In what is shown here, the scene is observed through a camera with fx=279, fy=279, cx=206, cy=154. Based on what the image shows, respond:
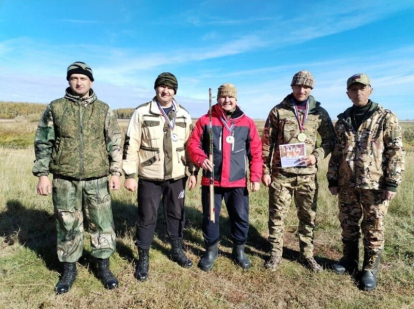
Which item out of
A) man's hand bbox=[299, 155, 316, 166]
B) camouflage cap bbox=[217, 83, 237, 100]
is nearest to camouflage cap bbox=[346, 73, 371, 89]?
man's hand bbox=[299, 155, 316, 166]

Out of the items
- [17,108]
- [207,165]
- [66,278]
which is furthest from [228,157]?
[17,108]

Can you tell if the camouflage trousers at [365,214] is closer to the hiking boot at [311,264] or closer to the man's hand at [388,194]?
the man's hand at [388,194]

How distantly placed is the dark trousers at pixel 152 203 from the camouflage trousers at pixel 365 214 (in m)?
2.19

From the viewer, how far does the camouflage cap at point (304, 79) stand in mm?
3553

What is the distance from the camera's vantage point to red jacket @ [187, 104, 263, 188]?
367 centimetres

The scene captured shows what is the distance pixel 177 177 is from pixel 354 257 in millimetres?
2661

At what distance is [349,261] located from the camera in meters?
3.86

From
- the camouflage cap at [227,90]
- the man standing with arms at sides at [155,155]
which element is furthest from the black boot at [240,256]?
the camouflage cap at [227,90]

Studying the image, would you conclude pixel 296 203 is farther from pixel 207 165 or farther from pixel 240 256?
pixel 207 165

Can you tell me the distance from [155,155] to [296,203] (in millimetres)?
2042

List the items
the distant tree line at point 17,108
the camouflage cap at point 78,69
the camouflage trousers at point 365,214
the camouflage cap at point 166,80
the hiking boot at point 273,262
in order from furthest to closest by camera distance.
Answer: the distant tree line at point 17,108 → the hiking boot at point 273,262 → the camouflage cap at point 166,80 → the camouflage trousers at point 365,214 → the camouflage cap at point 78,69

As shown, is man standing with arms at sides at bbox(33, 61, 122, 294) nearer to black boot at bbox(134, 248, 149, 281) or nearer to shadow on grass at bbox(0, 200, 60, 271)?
black boot at bbox(134, 248, 149, 281)

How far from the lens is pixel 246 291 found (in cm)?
339

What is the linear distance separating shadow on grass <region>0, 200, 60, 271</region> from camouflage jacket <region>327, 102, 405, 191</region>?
4.04 m
